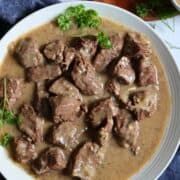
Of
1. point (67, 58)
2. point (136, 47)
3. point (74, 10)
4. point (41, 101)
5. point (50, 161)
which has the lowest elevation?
point (50, 161)

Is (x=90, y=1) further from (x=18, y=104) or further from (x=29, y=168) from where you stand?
(x=29, y=168)

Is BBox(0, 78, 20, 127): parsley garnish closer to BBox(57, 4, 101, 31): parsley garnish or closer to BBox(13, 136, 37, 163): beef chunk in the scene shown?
BBox(13, 136, 37, 163): beef chunk

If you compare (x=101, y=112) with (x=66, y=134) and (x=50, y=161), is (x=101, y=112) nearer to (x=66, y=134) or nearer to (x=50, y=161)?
(x=66, y=134)

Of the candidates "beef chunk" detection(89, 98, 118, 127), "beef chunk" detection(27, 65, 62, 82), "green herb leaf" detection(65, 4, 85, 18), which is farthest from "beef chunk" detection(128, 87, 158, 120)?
"green herb leaf" detection(65, 4, 85, 18)

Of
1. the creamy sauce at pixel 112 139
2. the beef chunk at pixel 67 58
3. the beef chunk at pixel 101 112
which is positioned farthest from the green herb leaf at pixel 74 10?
the beef chunk at pixel 101 112

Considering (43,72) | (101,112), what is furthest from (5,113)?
(101,112)

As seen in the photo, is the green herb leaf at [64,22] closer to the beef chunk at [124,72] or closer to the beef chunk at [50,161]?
the beef chunk at [124,72]
